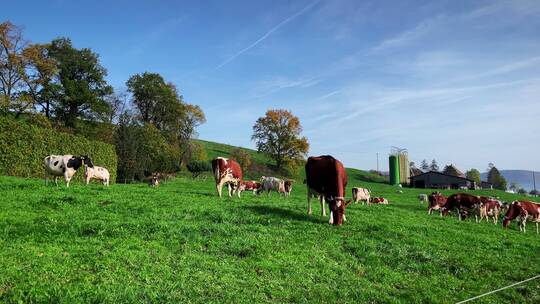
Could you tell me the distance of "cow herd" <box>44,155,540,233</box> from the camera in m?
18.0

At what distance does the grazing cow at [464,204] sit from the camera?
31.0m

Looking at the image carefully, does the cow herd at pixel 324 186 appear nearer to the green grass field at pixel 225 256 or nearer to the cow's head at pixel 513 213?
the cow's head at pixel 513 213

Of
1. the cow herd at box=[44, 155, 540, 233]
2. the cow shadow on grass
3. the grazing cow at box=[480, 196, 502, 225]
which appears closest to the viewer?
the cow shadow on grass

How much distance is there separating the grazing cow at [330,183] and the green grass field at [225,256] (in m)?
0.84

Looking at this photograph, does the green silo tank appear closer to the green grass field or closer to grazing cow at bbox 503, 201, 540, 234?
grazing cow at bbox 503, 201, 540, 234

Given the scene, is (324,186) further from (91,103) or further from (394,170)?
(394,170)

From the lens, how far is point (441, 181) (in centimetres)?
10556

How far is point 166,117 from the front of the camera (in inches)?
2849

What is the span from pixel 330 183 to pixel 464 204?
17920mm

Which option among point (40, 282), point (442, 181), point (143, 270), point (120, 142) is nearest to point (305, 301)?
point (143, 270)

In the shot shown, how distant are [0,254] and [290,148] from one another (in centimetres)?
8416

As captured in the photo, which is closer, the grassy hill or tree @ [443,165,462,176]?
the grassy hill

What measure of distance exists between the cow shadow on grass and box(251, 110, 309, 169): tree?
241ft

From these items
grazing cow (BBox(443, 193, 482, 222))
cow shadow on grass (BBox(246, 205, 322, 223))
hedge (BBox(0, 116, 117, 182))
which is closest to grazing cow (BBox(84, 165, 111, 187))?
hedge (BBox(0, 116, 117, 182))
